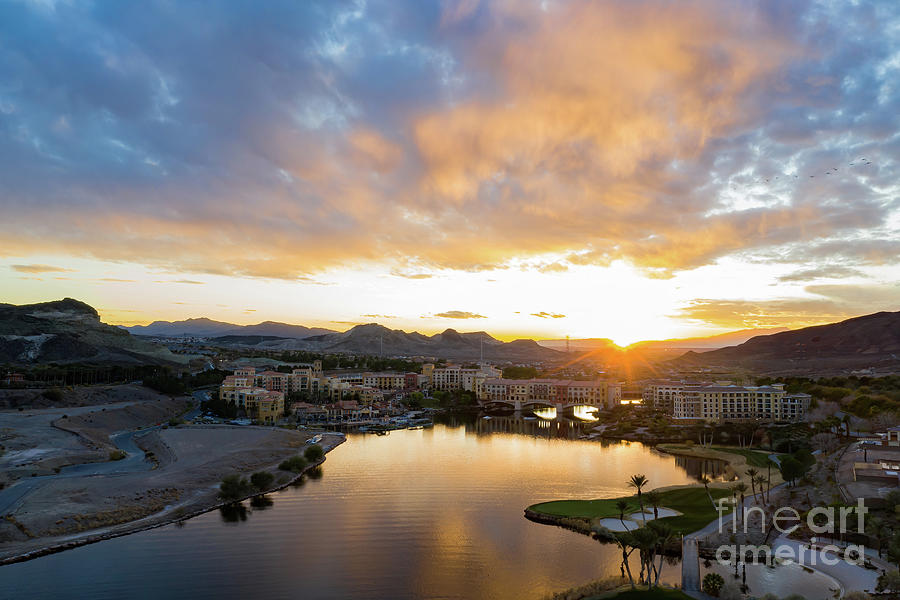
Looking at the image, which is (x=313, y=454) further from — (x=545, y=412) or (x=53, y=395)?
(x=545, y=412)

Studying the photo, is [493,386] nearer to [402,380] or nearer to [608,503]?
[402,380]

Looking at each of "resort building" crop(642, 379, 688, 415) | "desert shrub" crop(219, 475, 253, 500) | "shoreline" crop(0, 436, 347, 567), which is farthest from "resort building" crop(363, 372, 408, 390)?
"desert shrub" crop(219, 475, 253, 500)

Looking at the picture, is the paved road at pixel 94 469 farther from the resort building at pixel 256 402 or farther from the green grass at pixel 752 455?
the green grass at pixel 752 455

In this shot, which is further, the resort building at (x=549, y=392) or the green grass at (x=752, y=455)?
the resort building at (x=549, y=392)

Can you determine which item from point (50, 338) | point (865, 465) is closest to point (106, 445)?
point (865, 465)

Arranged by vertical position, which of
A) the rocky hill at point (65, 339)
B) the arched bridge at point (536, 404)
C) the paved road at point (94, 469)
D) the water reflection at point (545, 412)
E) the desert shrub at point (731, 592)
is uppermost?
the rocky hill at point (65, 339)

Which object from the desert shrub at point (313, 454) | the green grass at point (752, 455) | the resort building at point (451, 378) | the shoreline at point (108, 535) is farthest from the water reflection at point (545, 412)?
the shoreline at point (108, 535)

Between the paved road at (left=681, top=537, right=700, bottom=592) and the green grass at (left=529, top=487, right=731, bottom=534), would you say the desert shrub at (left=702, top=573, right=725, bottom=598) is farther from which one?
the green grass at (left=529, top=487, right=731, bottom=534)

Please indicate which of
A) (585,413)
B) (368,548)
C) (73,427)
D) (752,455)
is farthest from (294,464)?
(585,413)

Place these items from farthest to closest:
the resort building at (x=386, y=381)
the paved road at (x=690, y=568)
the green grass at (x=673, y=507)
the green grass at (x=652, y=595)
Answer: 1. the resort building at (x=386, y=381)
2. the green grass at (x=673, y=507)
3. the paved road at (x=690, y=568)
4. the green grass at (x=652, y=595)
